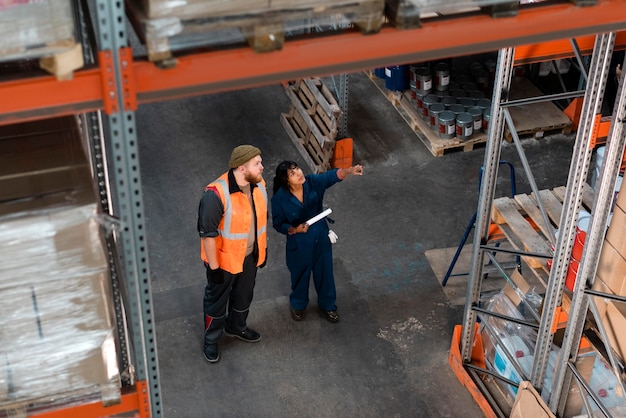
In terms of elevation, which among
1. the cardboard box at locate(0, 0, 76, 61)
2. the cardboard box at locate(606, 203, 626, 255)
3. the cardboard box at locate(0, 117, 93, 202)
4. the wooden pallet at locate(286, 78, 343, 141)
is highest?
the cardboard box at locate(0, 0, 76, 61)

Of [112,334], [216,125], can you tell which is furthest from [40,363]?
[216,125]

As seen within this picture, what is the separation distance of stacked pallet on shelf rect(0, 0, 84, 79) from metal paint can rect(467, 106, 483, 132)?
7.84 metres

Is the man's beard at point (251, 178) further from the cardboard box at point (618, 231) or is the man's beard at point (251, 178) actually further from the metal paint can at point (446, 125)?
the metal paint can at point (446, 125)

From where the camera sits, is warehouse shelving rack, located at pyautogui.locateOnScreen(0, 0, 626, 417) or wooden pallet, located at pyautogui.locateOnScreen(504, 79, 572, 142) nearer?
warehouse shelving rack, located at pyautogui.locateOnScreen(0, 0, 626, 417)

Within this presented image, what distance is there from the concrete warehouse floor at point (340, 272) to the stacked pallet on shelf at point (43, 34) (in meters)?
4.56

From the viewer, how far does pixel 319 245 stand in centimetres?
767

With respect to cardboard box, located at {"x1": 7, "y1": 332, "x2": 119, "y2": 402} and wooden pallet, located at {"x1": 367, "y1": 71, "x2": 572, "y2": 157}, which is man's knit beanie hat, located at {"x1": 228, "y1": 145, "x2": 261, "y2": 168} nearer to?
cardboard box, located at {"x1": 7, "y1": 332, "x2": 119, "y2": 402}

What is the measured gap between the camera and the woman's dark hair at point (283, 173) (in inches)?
280

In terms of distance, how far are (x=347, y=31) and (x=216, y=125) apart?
7.51m

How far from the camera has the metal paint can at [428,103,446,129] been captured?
10.5 metres

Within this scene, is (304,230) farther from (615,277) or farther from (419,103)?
(419,103)

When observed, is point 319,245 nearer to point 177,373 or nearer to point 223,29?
point 177,373

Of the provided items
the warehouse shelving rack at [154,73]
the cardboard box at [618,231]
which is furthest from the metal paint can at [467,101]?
the warehouse shelving rack at [154,73]

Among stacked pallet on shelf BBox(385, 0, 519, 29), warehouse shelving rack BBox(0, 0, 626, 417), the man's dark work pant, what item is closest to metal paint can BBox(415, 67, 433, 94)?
the man's dark work pant
